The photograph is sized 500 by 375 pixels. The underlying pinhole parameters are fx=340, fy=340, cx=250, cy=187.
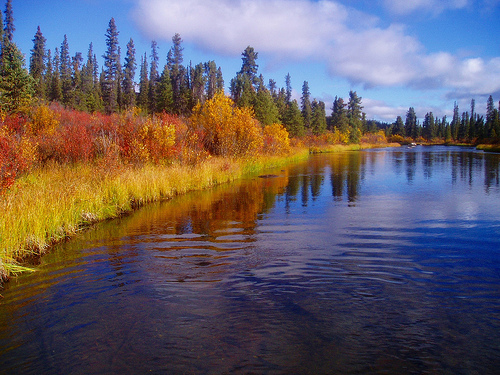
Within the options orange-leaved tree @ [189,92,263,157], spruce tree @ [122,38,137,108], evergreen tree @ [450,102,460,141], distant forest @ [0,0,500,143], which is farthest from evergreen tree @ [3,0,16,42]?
evergreen tree @ [450,102,460,141]

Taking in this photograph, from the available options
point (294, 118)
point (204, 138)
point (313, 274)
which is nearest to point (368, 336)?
point (313, 274)

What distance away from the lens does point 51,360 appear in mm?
4195

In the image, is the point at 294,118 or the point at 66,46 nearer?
the point at 294,118

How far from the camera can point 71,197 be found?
979 cm

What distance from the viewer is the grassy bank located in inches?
288

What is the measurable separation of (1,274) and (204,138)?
19039 mm

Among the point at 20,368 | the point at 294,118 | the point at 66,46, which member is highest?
the point at 66,46

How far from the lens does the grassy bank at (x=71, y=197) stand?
24.0 ft

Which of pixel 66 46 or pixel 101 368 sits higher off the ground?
pixel 66 46

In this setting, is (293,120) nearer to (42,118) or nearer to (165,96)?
(165,96)

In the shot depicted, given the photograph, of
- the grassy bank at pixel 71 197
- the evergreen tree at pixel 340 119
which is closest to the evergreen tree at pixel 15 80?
the grassy bank at pixel 71 197

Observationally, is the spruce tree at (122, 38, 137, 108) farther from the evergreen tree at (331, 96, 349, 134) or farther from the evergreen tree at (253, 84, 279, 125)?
the evergreen tree at (331, 96, 349, 134)

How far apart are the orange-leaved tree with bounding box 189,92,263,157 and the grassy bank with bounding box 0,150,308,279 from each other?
5.55 meters

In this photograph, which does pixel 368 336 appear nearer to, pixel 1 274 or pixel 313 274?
pixel 313 274
